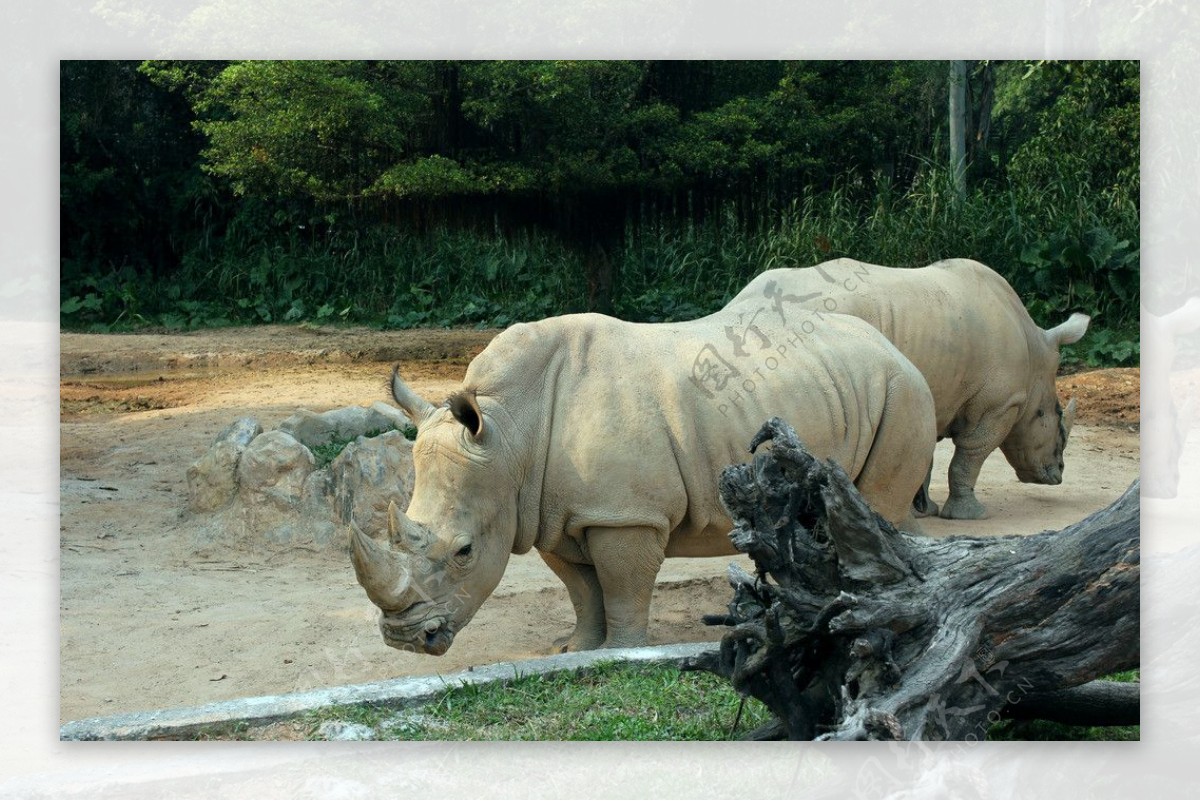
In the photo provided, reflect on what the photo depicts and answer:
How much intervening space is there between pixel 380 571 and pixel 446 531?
0.33 metres

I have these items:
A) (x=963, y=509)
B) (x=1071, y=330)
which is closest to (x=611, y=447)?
(x=1071, y=330)

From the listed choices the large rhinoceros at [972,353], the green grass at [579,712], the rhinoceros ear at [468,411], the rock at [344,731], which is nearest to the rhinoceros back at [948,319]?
the large rhinoceros at [972,353]

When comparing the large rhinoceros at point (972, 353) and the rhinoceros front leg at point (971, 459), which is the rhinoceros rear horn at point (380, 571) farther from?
the rhinoceros front leg at point (971, 459)

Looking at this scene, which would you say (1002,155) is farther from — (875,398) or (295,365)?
(295,365)

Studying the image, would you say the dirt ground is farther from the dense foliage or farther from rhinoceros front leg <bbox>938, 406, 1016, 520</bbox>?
the dense foliage

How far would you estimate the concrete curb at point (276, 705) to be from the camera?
170 inches

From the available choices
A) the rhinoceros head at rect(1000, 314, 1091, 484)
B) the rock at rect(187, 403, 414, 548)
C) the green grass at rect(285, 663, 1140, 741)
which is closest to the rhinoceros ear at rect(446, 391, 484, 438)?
the green grass at rect(285, 663, 1140, 741)

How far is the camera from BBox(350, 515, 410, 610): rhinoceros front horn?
4434 millimetres

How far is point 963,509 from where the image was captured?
7641 mm

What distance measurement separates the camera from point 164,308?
6.61 meters

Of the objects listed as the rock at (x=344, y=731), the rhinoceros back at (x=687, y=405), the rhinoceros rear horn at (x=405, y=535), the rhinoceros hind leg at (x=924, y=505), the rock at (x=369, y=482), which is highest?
the rhinoceros back at (x=687, y=405)

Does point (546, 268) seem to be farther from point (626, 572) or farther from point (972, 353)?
point (972, 353)

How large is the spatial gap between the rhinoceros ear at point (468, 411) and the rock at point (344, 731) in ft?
3.32

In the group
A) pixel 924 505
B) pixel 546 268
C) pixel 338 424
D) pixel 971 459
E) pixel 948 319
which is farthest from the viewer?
pixel 338 424
